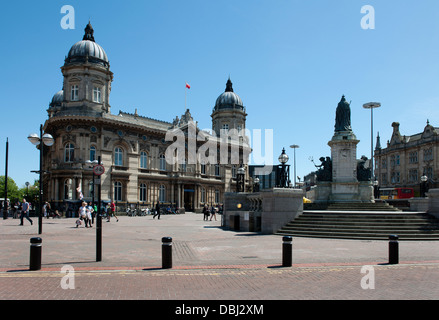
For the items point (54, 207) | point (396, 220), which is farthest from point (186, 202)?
point (396, 220)

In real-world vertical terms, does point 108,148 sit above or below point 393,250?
above

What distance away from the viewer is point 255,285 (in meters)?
8.41

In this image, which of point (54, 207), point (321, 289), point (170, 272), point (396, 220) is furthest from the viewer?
point (54, 207)

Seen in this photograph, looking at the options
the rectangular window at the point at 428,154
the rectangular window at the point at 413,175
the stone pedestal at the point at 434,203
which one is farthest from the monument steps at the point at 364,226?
the rectangular window at the point at 413,175

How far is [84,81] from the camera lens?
45906mm

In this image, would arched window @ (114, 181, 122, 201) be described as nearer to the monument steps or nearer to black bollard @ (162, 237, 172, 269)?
the monument steps

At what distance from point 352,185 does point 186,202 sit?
34.9 m

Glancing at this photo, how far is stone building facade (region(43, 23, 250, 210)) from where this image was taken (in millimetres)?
44750

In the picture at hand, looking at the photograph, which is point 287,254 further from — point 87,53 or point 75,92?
point 87,53

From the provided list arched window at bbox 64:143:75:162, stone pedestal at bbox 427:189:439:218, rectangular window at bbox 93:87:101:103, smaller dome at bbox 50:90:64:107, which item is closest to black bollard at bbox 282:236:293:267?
stone pedestal at bbox 427:189:439:218

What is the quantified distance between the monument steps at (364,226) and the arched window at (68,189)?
31.9 meters

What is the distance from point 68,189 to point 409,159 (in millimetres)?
65742

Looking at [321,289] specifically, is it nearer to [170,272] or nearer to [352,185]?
[170,272]

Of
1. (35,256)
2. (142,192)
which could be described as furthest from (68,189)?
(35,256)
